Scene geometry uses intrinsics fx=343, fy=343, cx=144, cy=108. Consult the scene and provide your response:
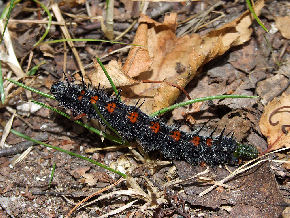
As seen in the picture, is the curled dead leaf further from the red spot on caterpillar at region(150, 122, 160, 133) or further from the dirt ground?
the red spot on caterpillar at region(150, 122, 160, 133)

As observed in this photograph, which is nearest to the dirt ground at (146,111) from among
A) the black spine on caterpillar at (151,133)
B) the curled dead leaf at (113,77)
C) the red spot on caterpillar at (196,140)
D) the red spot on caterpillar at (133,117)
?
the curled dead leaf at (113,77)

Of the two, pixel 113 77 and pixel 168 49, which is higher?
pixel 168 49

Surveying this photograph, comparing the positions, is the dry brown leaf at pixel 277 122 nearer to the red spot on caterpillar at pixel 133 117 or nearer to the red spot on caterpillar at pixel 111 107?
the red spot on caterpillar at pixel 133 117

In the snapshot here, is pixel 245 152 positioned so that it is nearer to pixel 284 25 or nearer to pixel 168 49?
pixel 168 49

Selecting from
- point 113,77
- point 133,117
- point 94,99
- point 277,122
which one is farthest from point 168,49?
point 277,122

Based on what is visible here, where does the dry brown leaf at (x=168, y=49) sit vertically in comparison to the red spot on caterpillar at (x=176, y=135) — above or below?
above

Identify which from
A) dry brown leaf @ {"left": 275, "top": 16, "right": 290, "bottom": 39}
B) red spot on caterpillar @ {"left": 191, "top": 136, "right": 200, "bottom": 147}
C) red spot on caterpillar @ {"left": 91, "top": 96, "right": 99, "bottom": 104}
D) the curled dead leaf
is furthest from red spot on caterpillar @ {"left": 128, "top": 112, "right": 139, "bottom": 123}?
dry brown leaf @ {"left": 275, "top": 16, "right": 290, "bottom": 39}

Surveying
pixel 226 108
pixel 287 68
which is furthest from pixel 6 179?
pixel 287 68
